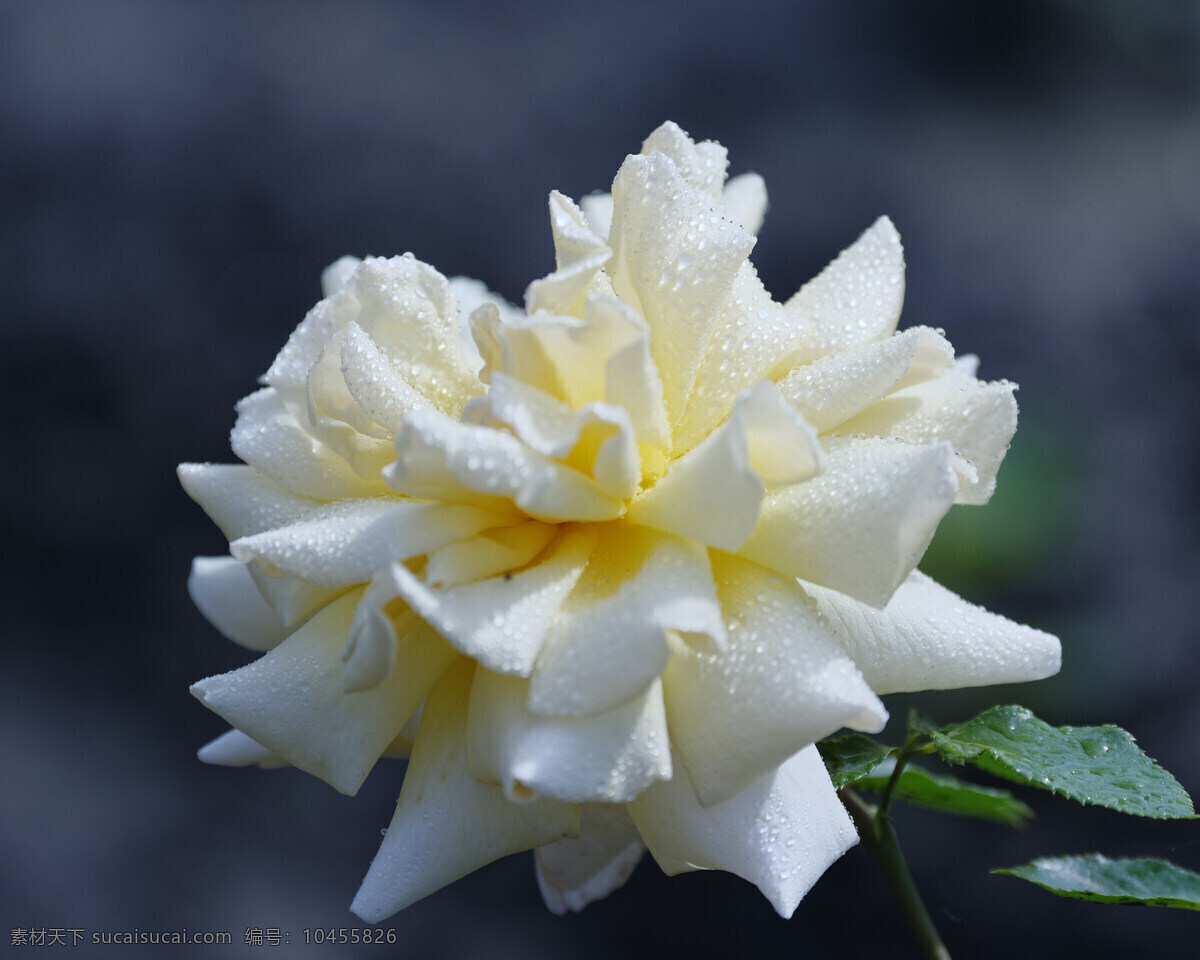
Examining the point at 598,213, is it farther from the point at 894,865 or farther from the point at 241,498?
the point at 894,865

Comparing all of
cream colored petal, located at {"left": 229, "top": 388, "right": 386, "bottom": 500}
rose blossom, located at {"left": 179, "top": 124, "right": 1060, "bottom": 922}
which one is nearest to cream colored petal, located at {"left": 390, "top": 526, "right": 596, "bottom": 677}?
rose blossom, located at {"left": 179, "top": 124, "right": 1060, "bottom": 922}

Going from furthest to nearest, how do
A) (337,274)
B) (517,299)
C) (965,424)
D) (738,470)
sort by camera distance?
(517,299)
(337,274)
(965,424)
(738,470)

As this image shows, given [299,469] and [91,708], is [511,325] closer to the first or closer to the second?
[299,469]

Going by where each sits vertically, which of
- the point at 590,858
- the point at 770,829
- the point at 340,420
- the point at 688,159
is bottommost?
the point at 590,858

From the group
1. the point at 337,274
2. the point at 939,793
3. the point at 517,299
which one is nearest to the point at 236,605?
the point at 337,274

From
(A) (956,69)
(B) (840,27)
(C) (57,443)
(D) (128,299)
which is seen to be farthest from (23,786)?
(A) (956,69)

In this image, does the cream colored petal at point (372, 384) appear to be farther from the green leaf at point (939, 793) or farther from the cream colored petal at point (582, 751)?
the green leaf at point (939, 793)

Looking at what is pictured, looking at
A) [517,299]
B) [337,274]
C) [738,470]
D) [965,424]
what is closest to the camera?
[738,470]

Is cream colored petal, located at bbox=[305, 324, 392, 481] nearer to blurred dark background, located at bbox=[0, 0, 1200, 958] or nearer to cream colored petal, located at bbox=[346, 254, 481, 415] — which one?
cream colored petal, located at bbox=[346, 254, 481, 415]
